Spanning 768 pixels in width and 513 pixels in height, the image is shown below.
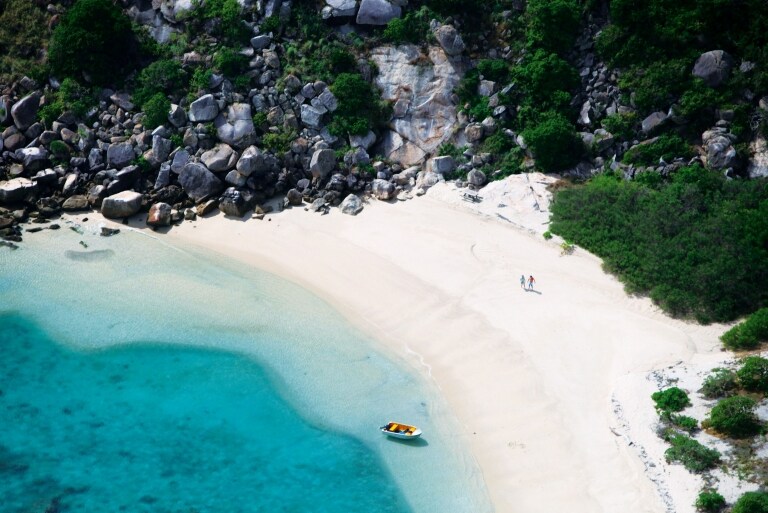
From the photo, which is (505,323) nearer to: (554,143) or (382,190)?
(382,190)

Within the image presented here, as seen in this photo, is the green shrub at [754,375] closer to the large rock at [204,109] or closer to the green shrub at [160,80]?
the large rock at [204,109]

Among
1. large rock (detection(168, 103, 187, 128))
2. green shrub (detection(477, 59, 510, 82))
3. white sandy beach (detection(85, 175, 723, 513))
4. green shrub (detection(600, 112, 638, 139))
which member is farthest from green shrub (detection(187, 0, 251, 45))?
green shrub (detection(600, 112, 638, 139))

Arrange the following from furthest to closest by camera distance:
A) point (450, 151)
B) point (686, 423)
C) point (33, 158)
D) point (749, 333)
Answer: point (33, 158) < point (450, 151) < point (749, 333) < point (686, 423)

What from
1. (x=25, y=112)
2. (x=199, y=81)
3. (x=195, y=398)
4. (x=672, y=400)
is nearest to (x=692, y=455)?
(x=672, y=400)

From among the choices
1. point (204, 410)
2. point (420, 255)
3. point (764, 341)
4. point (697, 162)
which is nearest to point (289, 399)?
point (204, 410)

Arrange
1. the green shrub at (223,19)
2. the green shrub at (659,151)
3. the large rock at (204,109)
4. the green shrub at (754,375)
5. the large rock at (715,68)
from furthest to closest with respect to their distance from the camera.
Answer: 1. the green shrub at (223,19)
2. the large rock at (204,109)
3. the large rock at (715,68)
4. the green shrub at (659,151)
5. the green shrub at (754,375)

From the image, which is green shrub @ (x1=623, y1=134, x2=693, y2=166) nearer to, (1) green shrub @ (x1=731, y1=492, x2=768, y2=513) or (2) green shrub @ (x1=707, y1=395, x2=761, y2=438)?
(2) green shrub @ (x1=707, y1=395, x2=761, y2=438)

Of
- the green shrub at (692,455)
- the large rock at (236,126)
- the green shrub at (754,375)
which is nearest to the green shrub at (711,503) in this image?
the green shrub at (692,455)
